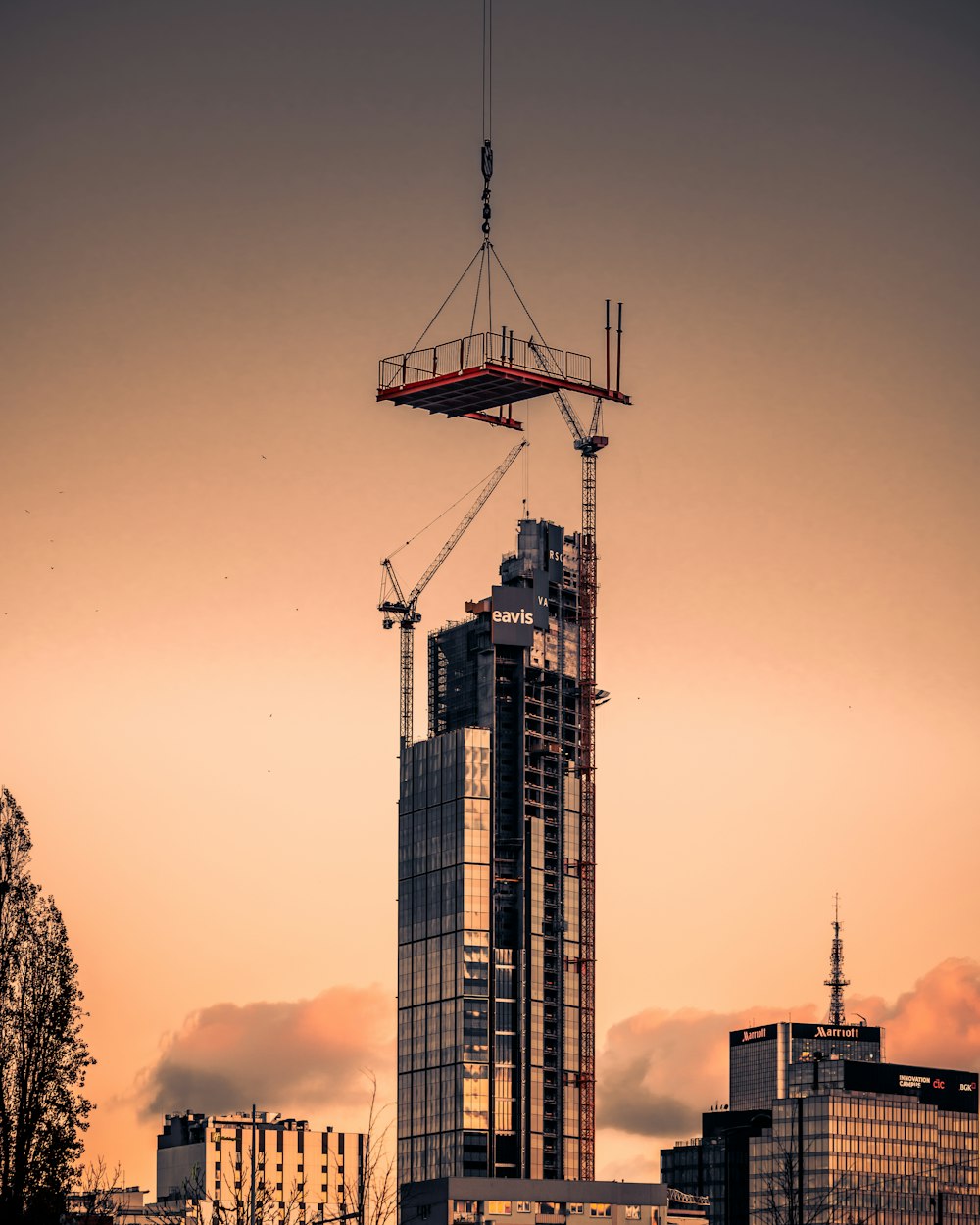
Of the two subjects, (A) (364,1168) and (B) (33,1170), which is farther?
(A) (364,1168)

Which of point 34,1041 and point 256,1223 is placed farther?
point 256,1223

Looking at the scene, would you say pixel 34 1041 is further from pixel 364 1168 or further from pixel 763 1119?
pixel 763 1119

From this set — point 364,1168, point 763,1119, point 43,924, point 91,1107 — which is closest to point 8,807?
point 43,924

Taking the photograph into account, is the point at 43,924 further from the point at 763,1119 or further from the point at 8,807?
the point at 763,1119

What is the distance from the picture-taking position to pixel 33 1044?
14162cm

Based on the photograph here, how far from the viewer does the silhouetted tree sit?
463 ft

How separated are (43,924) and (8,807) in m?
6.30

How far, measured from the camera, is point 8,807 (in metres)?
142

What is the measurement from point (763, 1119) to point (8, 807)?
192ft

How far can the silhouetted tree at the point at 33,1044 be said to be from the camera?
14100 centimetres

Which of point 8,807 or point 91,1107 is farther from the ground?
point 8,807

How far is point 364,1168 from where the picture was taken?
572ft

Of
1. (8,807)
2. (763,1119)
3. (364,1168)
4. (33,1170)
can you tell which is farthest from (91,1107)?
(763,1119)

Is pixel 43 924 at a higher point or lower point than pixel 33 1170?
higher
